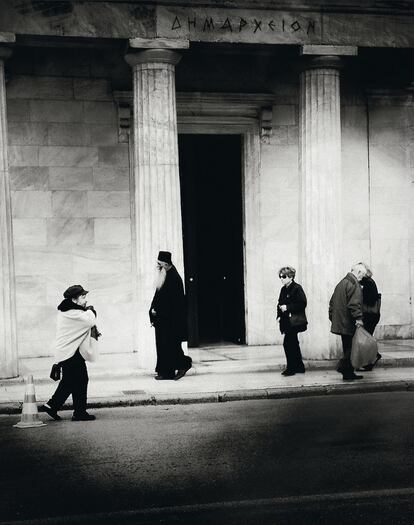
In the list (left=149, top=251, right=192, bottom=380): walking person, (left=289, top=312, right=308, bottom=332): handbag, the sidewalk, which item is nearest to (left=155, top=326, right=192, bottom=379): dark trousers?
(left=149, top=251, right=192, bottom=380): walking person

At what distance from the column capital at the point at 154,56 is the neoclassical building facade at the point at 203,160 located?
0.08 ft

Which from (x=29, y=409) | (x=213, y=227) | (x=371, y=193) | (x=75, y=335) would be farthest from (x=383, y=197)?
(x=29, y=409)

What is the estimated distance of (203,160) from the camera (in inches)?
774

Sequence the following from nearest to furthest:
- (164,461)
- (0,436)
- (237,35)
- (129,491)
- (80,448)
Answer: (129,491)
(164,461)
(80,448)
(0,436)
(237,35)

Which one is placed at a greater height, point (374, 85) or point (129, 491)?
point (374, 85)

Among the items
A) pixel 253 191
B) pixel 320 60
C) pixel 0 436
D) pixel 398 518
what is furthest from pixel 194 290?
pixel 398 518

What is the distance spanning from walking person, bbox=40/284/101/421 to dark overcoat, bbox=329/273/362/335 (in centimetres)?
409

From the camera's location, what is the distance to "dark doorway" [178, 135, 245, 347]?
63.2 feet

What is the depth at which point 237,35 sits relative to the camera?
649 inches

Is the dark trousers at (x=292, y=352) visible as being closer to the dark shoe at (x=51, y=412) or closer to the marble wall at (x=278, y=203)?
the marble wall at (x=278, y=203)

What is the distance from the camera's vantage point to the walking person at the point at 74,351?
11609mm

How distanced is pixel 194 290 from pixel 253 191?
225cm

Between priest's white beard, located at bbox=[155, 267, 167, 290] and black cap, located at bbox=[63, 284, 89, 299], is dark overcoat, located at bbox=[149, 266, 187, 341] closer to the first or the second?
priest's white beard, located at bbox=[155, 267, 167, 290]

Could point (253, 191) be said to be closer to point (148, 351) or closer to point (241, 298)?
point (241, 298)
